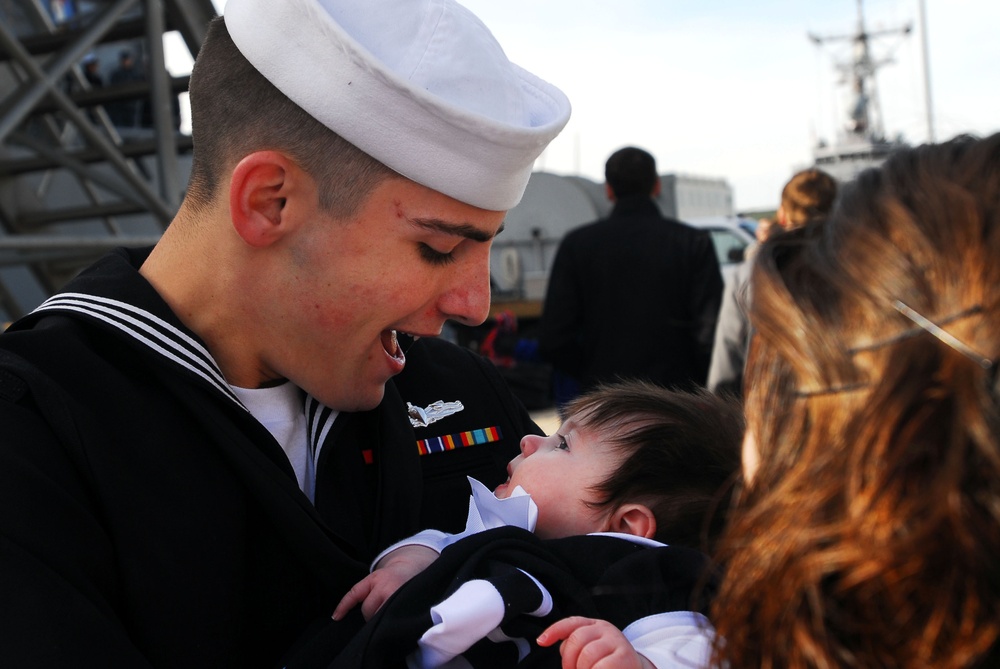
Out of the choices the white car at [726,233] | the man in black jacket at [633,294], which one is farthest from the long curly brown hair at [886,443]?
the white car at [726,233]

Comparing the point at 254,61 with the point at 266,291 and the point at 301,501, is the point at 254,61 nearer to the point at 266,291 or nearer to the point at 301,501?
the point at 266,291

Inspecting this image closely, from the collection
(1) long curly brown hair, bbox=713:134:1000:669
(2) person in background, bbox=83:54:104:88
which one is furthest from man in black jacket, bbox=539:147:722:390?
(2) person in background, bbox=83:54:104:88

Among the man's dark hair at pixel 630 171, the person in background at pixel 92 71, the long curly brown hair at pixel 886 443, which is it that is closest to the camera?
the long curly brown hair at pixel 886 443

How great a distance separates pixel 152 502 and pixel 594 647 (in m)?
0.78

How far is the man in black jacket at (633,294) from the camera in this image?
4.92 meters

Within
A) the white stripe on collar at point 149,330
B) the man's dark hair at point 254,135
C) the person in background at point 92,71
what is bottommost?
the white stripe on collar at point 149,330

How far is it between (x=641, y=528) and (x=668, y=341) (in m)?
A: 3.20

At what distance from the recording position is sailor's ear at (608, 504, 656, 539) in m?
1.85

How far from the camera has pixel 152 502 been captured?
1.60m

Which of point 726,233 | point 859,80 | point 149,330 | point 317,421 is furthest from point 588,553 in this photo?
point 859,80

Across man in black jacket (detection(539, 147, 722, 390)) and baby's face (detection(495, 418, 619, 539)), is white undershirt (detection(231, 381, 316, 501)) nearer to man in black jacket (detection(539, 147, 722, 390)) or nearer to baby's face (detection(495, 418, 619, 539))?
baby's face (detection(495, 418, 619, 539))

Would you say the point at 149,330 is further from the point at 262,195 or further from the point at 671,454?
the point at 671,454

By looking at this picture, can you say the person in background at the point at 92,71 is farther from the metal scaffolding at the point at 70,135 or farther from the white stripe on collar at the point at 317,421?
the white stripe on collar at the point at 317,421

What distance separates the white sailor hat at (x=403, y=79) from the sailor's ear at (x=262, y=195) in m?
0.12
